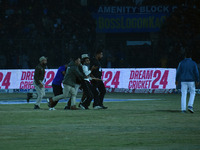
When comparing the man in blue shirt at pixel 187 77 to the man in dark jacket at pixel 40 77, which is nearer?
the man in blue shirt at pixel 187 77

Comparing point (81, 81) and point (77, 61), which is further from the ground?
point (77, 61)

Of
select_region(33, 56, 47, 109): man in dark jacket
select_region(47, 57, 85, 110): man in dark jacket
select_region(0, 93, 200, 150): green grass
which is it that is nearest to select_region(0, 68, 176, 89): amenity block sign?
select_region(33, 56, 47, 109): man in dark jacket

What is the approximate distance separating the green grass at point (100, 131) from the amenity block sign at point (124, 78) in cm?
1465

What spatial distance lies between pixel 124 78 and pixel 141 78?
1.00 m

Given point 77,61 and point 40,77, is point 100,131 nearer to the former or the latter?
point 77,61

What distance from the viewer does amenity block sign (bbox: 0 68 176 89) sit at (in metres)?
31.6

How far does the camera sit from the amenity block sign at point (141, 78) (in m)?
31.6

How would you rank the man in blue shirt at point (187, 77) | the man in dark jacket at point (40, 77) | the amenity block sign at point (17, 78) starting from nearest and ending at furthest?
1. the man in blue shirt at point (187, 77)
2. the man in dark jacket at point (40, 77)
3. the amenity block sign at point (17, 78)

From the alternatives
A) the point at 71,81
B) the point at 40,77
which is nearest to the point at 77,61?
the point at 71,81

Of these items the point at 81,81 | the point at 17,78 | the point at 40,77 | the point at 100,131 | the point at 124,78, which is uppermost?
the point at 40,77

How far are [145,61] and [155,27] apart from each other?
6.66 meters

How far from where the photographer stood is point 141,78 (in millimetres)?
31891

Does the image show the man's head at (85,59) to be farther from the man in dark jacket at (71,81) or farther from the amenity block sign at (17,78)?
the amenity block sign at (17,78)

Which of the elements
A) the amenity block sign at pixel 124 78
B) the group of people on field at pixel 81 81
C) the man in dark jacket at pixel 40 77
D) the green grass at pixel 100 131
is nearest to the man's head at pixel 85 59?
the group of people on field at pixel 81 81
